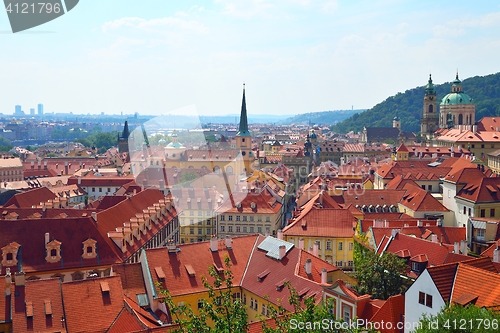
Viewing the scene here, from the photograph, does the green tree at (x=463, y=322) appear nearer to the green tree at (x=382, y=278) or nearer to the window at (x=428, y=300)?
the window at (x=428, y=300)

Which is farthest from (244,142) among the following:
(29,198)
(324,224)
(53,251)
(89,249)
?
(53,251)

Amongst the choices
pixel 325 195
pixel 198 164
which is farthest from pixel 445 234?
pixel 198 164

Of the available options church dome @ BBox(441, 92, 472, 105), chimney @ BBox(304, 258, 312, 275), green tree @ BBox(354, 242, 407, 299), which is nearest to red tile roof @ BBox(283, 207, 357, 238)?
green tree @ BBox(354, 242, 407, 299)

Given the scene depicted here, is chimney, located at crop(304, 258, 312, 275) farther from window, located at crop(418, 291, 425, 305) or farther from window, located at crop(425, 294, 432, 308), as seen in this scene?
window, located at crop(425, 294, 432, 308)

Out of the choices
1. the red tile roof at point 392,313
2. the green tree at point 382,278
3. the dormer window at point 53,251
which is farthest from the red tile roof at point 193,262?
the red tile roof at point 392,313

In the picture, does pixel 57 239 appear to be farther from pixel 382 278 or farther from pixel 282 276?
pixel 382 278
